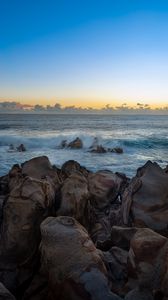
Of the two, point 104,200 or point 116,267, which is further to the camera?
point 104,200

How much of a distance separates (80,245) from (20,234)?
1064 millimetres

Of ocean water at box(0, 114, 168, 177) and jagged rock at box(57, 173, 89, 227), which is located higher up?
jagged rock at box(57, 173, 89, 227)

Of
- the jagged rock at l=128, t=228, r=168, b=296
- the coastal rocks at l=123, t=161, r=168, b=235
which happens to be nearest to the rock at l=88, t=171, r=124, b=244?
the coastal rocks at l=123, t=161, r=168, b=235

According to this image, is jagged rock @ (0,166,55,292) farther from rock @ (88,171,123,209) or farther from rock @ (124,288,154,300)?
rock @ (88,171,123,209)

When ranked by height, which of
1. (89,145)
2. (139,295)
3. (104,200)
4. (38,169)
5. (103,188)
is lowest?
(89,145)

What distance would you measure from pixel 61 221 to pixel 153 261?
3.75 ft

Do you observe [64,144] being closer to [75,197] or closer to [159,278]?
[75,197]

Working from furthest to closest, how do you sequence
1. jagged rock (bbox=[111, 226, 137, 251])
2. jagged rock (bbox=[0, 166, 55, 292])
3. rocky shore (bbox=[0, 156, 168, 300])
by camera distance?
1. jagged rock (bbox=[111, 226, 137, 251])
2. jagged rock (bbox=[0, 166, 55, 292])
3. rocky shore (bbox=[0, 156, 168, 300])

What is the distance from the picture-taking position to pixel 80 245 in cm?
392

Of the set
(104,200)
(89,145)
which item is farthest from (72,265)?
(89,145)

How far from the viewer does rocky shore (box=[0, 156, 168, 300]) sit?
142 inches

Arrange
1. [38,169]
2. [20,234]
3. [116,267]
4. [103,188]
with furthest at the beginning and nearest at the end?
[38,169]
[103,188]
[20,234]
[116,267]

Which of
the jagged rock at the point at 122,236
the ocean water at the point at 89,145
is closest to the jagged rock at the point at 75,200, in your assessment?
the jagged rock at the point at 122,236

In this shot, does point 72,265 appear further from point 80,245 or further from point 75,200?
point 75,200
